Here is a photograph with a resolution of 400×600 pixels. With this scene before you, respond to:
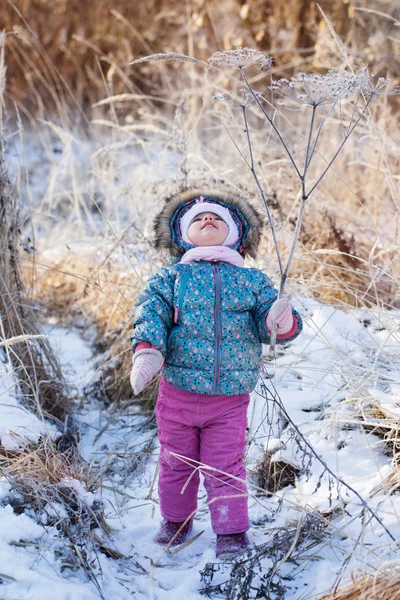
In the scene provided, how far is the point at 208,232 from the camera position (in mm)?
2061

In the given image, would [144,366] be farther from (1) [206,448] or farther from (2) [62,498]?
(2) [62,498]

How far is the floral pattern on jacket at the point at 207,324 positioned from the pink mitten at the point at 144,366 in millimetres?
35

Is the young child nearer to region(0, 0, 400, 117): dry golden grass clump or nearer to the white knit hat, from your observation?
the white knit hat

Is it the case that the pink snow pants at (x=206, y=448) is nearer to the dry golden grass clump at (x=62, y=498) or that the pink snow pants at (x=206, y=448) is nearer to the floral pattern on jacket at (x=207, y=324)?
the floral pattern on jacket at (x=207, y=324)

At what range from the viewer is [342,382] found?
7.73 ft

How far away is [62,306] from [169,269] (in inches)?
87.7

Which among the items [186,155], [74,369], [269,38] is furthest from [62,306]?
[269,38]

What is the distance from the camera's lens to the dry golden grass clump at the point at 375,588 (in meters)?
1.42

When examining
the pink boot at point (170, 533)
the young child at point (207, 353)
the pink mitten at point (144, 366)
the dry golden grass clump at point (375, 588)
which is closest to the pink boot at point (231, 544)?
the young child at point (207, 353)

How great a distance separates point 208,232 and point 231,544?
96cm

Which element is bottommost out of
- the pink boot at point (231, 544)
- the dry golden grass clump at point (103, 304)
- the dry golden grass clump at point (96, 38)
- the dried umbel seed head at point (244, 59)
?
the pink boot at point (231, 544)

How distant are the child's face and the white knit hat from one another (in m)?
0.02

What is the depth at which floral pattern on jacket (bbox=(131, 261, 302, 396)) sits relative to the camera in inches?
76.6

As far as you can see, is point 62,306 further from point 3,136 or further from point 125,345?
point 3,136
